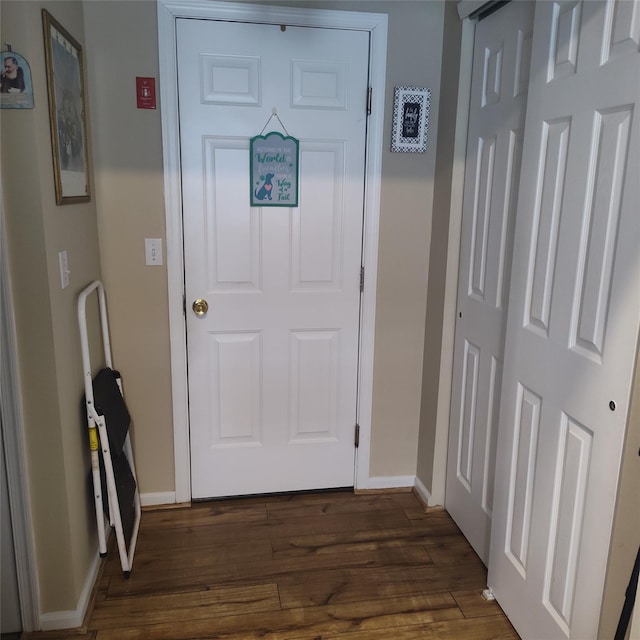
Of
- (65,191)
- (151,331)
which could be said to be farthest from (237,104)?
(151,331)

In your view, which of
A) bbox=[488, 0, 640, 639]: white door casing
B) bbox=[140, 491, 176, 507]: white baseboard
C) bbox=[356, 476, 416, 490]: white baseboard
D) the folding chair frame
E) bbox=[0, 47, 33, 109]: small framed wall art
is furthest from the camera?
bbox=[356, 476, 416, 490]: white baseboard

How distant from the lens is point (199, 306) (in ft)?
7.98

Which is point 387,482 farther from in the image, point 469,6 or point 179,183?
point 469,6

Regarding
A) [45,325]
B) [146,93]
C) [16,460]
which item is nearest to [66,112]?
[146,93]

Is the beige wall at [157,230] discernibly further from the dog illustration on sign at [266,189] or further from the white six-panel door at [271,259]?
the dog illustration on sign at [266,189]

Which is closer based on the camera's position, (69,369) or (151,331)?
(69,369)

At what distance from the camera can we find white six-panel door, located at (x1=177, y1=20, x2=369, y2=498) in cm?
229

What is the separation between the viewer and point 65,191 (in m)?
1.82

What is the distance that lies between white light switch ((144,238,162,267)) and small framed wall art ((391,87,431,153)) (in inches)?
42.3

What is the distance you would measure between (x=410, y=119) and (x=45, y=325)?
65.1 inches

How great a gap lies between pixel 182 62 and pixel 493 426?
1860mm

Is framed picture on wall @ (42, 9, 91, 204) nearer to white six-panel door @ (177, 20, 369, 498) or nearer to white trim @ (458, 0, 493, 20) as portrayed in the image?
white six-panel door @ (177, 20, 369, 498)

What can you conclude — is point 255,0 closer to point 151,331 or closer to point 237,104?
point 237,104

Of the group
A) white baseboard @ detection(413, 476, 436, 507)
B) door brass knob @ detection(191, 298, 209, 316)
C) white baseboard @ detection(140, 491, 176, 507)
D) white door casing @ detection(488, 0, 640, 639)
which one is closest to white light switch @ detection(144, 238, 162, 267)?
door brass knob @ detection(191, 298, 209, 316)
